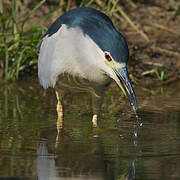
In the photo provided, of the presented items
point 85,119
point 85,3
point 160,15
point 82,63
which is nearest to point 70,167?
point 82,63

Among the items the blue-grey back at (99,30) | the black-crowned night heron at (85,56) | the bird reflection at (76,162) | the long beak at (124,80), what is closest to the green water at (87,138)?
the bird reflection at (76,162)

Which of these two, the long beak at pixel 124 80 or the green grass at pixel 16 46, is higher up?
the green grass at pixel 16 46

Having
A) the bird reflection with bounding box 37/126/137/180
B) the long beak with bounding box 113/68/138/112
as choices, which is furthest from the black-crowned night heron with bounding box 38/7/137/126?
the bird reflection with bounding box 37/126/137/180

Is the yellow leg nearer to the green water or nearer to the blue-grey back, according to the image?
the green water

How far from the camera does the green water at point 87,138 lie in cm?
425

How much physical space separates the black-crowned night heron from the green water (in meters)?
0.30

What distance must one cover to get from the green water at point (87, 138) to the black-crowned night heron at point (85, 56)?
30cm

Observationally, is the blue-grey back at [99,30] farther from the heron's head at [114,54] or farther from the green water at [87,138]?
the green water at [87,138]

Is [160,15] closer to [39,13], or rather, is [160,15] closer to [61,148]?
[39,13]

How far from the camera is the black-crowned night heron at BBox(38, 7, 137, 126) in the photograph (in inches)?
206

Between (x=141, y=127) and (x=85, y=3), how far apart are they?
3.69 metres

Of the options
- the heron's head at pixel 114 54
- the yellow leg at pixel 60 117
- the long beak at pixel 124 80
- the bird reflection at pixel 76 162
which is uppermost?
the heron's head at pixel 114 54

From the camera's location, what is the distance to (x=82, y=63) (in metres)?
5.49

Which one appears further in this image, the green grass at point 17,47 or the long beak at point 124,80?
the green grass at point 17,47
